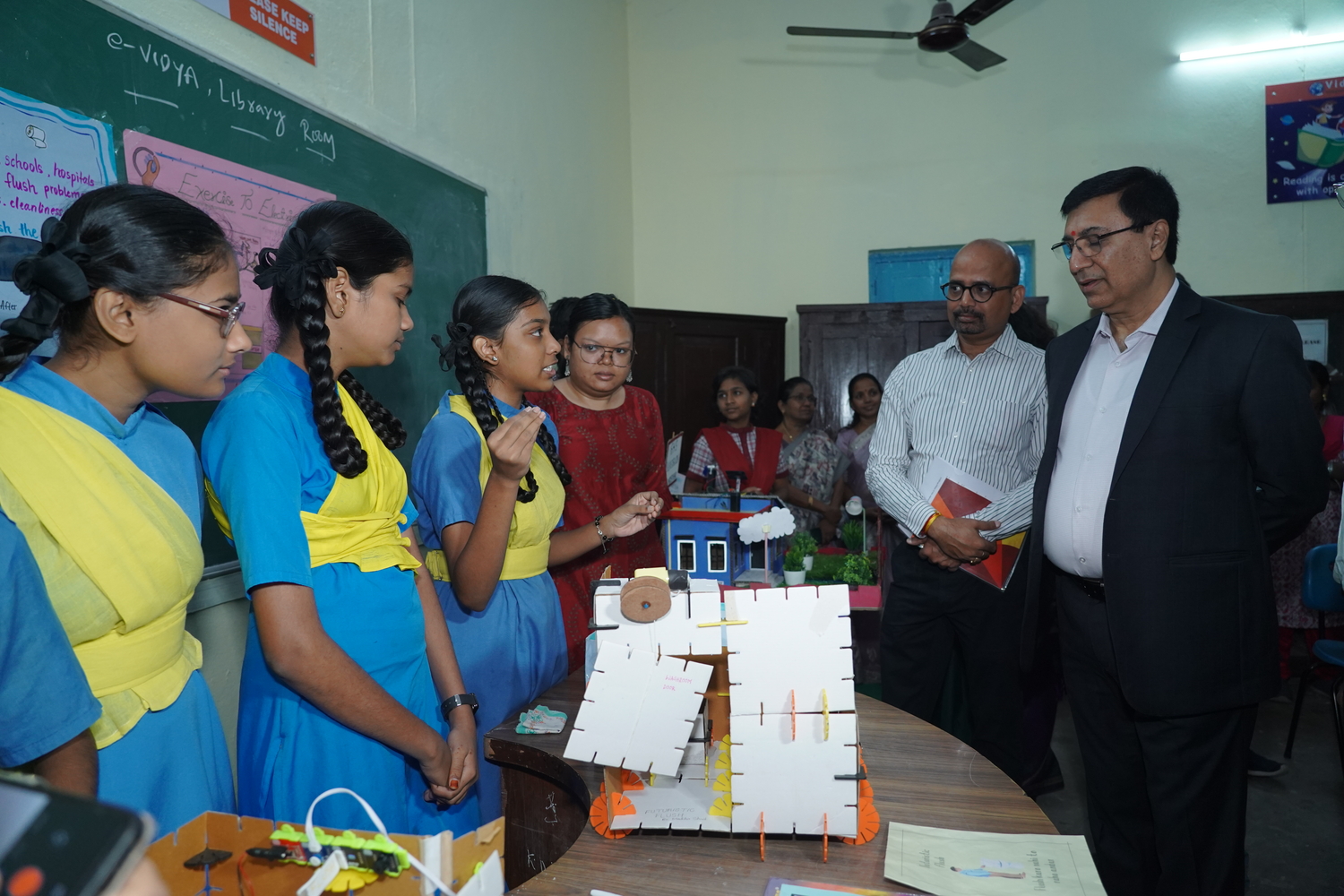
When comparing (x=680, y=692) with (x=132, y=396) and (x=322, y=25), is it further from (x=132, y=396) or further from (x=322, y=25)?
(x=322, y=25)

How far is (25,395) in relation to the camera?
0.98 meters

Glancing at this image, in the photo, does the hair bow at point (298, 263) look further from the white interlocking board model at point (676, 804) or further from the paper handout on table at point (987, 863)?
the paper handout on table at point (987, 863)

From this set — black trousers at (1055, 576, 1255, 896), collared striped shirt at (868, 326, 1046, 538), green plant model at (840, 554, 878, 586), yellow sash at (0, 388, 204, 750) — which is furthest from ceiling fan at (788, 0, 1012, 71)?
yellow sash at (0, 388, 204, 750)

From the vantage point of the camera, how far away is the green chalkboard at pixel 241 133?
1.77 metres

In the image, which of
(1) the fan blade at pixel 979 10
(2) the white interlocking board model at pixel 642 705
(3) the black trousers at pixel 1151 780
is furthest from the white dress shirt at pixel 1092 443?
(1) the fan blade at pixel 979 10

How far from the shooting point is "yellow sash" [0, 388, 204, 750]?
93 cm

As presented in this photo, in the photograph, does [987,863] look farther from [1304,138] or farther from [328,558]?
[1304,138]

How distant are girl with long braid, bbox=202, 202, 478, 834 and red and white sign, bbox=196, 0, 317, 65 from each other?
4.60 feet

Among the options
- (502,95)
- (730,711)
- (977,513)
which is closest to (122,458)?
(730,711)

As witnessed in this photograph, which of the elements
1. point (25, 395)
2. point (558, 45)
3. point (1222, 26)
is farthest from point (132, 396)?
point (1222, 26)

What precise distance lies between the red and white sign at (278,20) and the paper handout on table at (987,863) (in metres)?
2.63

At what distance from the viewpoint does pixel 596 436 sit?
97.2 inches

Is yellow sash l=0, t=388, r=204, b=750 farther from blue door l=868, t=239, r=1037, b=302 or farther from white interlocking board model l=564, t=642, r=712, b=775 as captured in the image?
blue door l=868, t=239, r=1037, b=302

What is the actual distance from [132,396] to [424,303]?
2.26m
